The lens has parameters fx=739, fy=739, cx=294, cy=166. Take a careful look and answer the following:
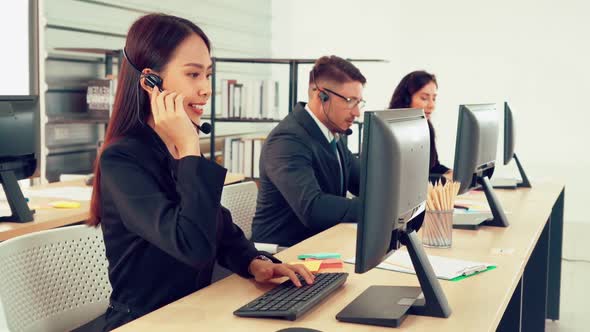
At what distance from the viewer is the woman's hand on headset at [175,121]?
1.63 meters

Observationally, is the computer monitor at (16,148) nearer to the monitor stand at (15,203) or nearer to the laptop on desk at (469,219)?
the monitor stand at (15,203)

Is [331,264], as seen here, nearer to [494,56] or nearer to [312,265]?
[312,265]

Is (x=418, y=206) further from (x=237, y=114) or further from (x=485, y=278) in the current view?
(x=237, y=114)

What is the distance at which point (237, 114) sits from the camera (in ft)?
17.3

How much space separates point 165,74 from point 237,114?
360cm

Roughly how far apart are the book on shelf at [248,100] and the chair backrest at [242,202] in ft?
7.30

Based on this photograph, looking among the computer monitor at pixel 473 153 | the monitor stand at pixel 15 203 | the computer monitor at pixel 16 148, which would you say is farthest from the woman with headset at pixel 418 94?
the monitor stand at pixel 15 203

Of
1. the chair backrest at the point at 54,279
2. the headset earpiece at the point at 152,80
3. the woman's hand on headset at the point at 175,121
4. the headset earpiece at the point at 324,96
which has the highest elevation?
the headset earpiece at the point at 152,80

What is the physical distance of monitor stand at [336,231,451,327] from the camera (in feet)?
4.80

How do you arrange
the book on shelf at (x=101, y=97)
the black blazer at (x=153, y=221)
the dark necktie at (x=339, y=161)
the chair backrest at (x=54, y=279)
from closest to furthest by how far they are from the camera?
the black blazer at (x=153, y=221), the chair backrest at (x=54, y=279), the dark necktie at (x=339, y=161), the book on shelf at (x=101, y=97)

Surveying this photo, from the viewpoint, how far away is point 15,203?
2.63 meters

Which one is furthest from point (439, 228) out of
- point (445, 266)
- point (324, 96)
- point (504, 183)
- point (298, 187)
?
point (504, 183)

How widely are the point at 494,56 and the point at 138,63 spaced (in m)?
5.22

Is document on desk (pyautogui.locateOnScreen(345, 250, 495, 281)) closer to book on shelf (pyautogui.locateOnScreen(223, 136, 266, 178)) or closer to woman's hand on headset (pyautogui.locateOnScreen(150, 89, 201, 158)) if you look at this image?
woman's hand on headset (pyautogui.locateOnScreen(150, 89, 201, 158))
